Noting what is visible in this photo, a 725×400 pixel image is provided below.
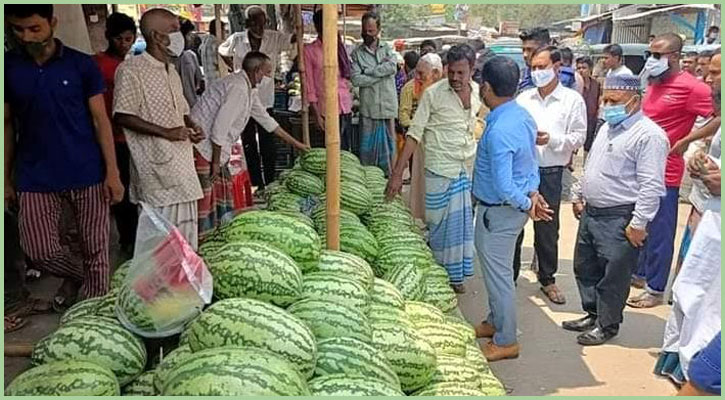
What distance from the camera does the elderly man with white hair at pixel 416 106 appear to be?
6.47m

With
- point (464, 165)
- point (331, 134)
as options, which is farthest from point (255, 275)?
point (464, 165)

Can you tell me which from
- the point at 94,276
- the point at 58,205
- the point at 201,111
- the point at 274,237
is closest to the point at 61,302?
the point at 94,276

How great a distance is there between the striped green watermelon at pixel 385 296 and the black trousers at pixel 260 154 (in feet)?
17.0

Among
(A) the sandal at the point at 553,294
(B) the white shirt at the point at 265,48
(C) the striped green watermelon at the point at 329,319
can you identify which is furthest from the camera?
(B) the white shirt at the point at 265,48

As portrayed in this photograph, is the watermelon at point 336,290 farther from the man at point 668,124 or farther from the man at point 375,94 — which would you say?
the man at point 375,94

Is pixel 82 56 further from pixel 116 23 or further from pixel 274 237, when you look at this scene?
pixel 274 237

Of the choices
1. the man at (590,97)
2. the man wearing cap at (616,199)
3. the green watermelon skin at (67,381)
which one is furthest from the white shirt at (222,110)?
the man at (590,97)

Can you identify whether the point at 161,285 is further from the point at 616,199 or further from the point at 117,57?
the point at 117,57

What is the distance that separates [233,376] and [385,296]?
1205 millimetres

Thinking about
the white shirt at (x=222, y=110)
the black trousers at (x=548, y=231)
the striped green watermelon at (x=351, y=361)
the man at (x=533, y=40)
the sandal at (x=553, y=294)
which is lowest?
the sandal at (x=553, y=294)

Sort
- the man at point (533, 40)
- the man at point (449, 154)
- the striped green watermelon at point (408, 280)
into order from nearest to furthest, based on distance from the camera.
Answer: the striped green watermelon at point (408, 280)
the man at point (449, 154)
the man at point (533, 40)

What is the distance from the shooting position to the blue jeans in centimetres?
426

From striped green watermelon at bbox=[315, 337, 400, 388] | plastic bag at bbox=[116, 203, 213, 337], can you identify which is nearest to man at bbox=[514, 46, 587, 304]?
striped green watermelon at bbox=[315, 337, 400, 388]

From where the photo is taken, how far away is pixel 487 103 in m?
4.23
